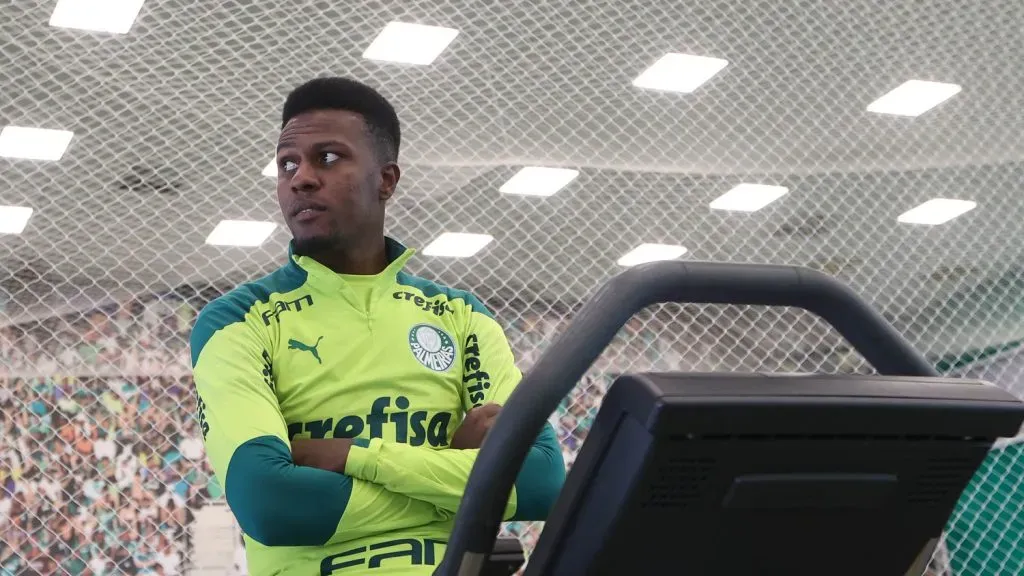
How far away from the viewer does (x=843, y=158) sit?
4090 millimetres

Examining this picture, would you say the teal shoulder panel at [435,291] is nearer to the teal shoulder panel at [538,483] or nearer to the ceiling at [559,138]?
the teal shoulder panel at [538,483]

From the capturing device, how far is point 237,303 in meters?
1.15

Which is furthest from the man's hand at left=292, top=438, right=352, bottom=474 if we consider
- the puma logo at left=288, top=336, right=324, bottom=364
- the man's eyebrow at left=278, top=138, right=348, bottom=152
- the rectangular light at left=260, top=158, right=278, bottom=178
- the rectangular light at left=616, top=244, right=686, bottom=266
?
the rectangular light at left=616, top=244, right=686, bottom=266

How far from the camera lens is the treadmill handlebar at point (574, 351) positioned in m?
0.51

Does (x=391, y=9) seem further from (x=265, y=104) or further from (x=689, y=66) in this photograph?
(x=689, y=66)

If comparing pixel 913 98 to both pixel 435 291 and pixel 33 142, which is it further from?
pixel 435 291

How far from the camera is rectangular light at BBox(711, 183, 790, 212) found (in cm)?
Result: 430

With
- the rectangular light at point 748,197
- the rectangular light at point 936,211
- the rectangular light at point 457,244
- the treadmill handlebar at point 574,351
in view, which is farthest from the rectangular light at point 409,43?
the treadmill handlebar at point 574,351

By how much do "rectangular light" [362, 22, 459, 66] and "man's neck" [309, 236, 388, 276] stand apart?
7.41 ft

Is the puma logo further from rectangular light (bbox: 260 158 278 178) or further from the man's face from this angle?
rectangular light (bbox: 260 158 278 178)

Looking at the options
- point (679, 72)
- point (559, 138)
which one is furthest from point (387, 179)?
point (679, 72)

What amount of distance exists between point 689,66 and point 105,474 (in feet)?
8.51

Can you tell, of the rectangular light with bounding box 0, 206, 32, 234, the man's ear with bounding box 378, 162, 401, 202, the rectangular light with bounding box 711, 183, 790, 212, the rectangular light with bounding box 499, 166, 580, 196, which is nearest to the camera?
the man's ear with bounding box 378, 162, 401, 202

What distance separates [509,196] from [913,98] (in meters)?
1.65
